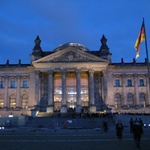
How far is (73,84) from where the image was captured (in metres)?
72.8

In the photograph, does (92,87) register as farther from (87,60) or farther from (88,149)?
(88,149)

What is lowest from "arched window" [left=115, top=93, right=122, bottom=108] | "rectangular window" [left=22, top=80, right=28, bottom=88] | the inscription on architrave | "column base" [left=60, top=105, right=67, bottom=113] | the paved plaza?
the paved plaza

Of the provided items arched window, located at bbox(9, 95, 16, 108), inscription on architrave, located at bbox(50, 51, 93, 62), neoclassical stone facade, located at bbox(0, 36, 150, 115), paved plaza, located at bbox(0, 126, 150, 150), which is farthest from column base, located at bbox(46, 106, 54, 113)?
paved plaza, located at bbox(0, 126, 150, 150)

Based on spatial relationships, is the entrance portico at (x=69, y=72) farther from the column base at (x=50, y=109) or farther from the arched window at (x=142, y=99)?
the arched window at (x=142, y=99)

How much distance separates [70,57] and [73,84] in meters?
7.84

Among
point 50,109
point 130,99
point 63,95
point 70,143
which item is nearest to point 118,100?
point 130,99

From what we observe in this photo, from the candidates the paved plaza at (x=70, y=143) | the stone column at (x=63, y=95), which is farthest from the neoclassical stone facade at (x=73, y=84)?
the paved plaza at (x=70, y=143)

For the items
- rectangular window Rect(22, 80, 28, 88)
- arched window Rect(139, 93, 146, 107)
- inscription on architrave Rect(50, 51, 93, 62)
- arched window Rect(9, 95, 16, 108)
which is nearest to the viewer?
inscription on architrave Rect(50, 51, 93, 62)

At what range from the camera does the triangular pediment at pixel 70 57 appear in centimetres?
6912

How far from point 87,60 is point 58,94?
1215cm

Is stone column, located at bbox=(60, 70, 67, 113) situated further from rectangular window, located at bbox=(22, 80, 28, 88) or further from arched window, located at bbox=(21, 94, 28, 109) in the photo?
rectangular window, located at bbox=(22, 80, 28, 88)

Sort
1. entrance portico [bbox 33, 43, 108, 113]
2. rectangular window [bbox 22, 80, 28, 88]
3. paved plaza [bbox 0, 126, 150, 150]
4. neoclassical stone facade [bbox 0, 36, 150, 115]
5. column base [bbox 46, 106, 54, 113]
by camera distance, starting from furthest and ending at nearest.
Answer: rectangular window [bbox 22, 80, 28, 88] < neoclassical stone facade [bbox 0, 36, 150, 115] < entrance portico [bbox 33, 43, 108, 113] < column base [bbox 46, 106, 54, 113] < paved plaza [bbox 0, 126, 150, 150]

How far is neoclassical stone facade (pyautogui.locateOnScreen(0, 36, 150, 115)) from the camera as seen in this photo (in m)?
68.6

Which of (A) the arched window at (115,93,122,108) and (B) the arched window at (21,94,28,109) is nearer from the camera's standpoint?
(B) the arched window at (21,94,28,109)
